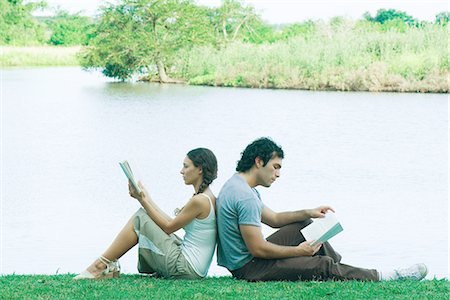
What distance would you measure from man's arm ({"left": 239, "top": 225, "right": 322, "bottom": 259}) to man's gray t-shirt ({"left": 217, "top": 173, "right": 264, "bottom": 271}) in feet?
0.11

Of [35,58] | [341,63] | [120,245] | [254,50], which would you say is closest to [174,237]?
[120,245]

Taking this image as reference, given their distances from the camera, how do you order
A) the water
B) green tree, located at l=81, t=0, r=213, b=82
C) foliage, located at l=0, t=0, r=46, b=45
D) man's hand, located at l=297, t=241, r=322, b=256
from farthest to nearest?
1. foliage, located at l=0, t=0, r=46, b=45
2. green tree, located at l=81, t=0, r=213, b=82
3. the water
4. man's hand, located at l=297, t=241, r=322, b=256

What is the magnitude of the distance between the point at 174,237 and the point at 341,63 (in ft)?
63.0

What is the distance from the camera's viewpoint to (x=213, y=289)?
420cm

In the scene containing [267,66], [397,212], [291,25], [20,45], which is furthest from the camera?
[20,45]

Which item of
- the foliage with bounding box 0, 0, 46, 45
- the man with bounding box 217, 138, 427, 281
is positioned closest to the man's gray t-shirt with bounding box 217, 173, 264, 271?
the man with bounding box 217, 138, 427, 281

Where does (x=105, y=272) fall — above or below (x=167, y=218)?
below

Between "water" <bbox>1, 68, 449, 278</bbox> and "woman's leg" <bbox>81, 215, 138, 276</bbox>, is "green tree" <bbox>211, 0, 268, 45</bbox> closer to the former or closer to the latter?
"water" <bbox>1, 68, 449, 278</bbox>

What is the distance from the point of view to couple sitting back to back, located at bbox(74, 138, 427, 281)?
4.36m

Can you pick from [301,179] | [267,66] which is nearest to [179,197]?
[301,179]

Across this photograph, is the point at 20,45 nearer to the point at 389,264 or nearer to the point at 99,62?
the point at 99,62

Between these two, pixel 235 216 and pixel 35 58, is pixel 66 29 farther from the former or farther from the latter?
pixel 235 216

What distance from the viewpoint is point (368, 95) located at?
2067 centimetres

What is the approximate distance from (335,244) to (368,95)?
13621 millimetres
